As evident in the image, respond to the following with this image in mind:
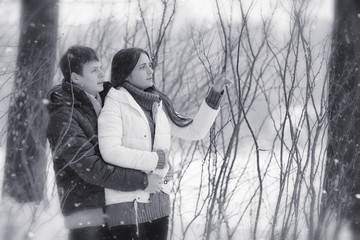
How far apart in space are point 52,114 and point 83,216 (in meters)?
0.43

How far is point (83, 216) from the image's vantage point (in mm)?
2553

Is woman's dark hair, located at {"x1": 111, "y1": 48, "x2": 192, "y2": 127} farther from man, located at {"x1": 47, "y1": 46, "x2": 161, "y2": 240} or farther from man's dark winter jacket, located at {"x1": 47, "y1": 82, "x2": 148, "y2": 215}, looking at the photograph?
man's dark winter jacket, located at {"x1": 47, "y1": 82, "x2": 148, "y2": 215}

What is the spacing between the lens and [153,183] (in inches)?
104

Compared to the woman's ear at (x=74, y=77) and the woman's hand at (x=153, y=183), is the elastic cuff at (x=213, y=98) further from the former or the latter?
the woman's ear at (x=74, y=77)

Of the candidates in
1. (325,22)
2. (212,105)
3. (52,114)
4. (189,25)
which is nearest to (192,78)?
(189,25)

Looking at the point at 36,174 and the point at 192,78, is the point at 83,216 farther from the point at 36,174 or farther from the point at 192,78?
the point at 192,78

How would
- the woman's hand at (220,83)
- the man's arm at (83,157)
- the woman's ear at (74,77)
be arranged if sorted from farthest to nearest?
the woman's hand at (220,83), the woman's ear at (74,77), the man's arm at (83,157)

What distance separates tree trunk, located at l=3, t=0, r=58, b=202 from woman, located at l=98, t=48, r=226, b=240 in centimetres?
174

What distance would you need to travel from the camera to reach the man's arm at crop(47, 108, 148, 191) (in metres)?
2.49

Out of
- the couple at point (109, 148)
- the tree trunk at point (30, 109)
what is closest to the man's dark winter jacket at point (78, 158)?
the couple at point (109, 148)

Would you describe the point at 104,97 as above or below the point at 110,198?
above

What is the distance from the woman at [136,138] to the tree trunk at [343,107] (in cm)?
194

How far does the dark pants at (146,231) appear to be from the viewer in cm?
258

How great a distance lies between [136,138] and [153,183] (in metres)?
0.20
